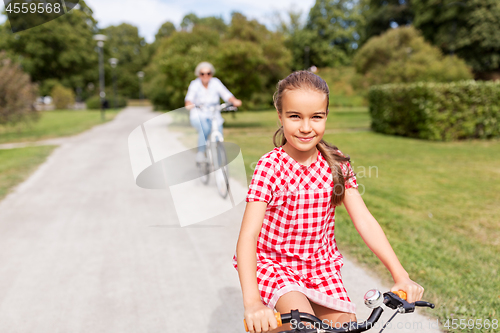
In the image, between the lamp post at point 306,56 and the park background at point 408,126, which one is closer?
the park background at point 408,126

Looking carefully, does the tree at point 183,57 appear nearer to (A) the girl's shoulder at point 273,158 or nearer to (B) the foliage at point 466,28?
(A) the girl's shoulder at point 273,158

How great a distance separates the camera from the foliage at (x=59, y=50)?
169ft

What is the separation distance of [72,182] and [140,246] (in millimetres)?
3834

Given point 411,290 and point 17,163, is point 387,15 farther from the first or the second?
point 411,290

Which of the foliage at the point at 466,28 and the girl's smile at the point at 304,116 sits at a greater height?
the foliage at the point at 466,28

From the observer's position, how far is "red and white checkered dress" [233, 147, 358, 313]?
158cm

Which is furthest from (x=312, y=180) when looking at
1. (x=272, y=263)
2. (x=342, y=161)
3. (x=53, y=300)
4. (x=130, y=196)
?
(x=130, y=196)

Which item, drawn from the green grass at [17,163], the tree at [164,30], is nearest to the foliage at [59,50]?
the tree at [164,30]

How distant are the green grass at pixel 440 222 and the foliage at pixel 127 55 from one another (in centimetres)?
6398

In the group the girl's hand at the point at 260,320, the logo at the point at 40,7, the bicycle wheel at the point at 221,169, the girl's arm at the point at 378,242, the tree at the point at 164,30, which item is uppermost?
the tree at the point at 164,30

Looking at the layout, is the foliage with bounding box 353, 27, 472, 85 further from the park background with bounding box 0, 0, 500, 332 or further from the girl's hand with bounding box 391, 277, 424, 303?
the girl's hand with bounding box 391, 277, 424, 303

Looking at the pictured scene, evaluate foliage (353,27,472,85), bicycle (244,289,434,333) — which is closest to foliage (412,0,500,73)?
foliage (353,27,472,85)

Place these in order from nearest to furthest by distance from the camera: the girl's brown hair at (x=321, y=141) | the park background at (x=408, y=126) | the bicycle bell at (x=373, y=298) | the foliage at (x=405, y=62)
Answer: the bicycle bell at (x=373, y=298)
the girl's brown hair at (x=321, y=141)
the park background at (x=408, y=126)
the foliage at (x=405, y=62)

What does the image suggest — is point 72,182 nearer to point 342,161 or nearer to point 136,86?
point 342,161
